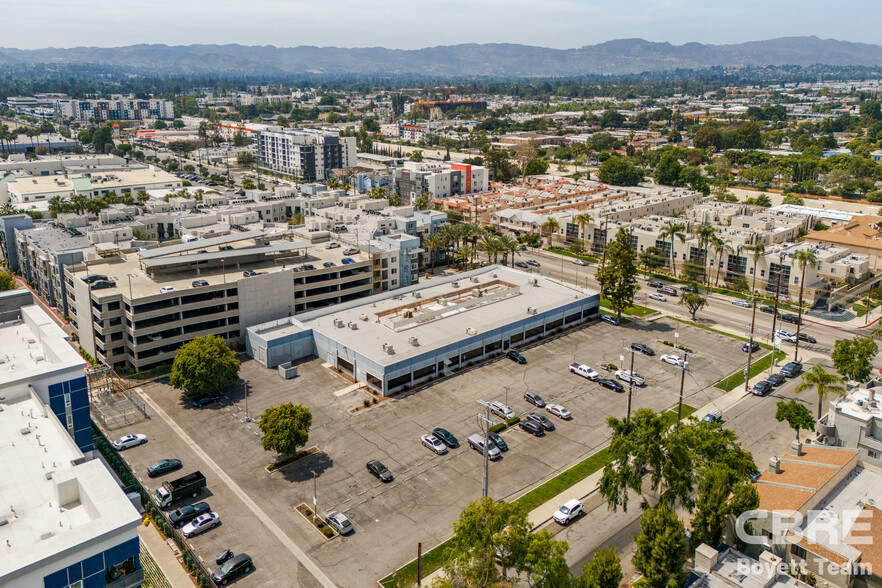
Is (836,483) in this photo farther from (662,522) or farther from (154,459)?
(154,459)

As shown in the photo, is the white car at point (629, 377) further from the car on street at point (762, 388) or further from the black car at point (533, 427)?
the black car at point (533, 427)

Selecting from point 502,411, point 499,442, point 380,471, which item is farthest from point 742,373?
point 380,471

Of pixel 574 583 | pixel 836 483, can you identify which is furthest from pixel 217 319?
pixel 836 483

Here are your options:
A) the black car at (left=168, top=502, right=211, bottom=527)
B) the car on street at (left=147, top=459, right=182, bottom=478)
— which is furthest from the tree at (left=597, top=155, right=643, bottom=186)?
the black car at (left=168, top=502, right=211, bottom=527)

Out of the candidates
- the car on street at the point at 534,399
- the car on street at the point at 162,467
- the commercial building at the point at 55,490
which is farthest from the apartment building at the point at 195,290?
the car on street at the point at 534,399

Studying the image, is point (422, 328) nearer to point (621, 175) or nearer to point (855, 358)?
point (855, 358)

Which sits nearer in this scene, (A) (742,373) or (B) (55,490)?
(B) (55,490)
